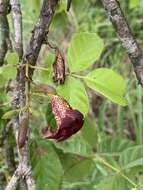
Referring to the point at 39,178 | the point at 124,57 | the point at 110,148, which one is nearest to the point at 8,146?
the point at 39,178

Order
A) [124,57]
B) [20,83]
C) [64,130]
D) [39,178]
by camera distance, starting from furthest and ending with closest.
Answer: [124,57] → [39,178] → [20,83] → [64,130]

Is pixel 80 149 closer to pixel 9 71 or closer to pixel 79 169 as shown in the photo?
pixel 79 169

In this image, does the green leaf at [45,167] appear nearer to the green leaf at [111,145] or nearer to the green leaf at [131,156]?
the green leaf at [131,156]

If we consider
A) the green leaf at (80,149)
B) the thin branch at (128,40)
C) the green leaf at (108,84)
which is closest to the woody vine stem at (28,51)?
the thin branch at (128,40)

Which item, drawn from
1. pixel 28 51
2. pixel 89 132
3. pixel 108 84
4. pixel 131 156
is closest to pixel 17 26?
pixel 28 51

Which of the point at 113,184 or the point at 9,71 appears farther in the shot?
the point at 113,184

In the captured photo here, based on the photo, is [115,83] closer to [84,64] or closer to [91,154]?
[84,64]
